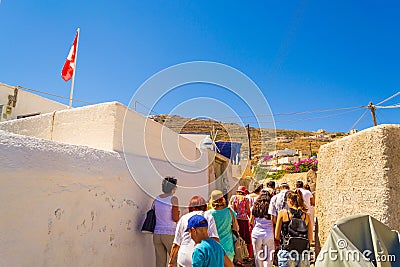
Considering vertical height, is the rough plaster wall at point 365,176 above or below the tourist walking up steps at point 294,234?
above

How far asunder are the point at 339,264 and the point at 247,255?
4346 millimetres

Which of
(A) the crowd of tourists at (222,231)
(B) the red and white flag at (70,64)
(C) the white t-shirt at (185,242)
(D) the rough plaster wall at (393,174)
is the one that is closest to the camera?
(D) the rough plaster wall at (393,174)

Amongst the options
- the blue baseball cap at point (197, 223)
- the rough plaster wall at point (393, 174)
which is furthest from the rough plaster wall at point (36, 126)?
the rough plaster wall at point (393, 174)

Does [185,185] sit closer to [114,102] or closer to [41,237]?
[114,102]

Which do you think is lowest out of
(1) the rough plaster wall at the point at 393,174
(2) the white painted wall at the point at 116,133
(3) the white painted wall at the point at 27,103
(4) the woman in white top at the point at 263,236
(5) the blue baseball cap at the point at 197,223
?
(4) the woman in white top at the point at 263,236

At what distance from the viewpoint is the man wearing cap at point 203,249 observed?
7.72 ft

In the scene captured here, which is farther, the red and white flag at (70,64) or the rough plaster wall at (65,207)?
the red and white flag at (70,64)

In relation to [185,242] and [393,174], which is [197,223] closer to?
[185,242]

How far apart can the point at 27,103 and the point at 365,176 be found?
1043 cm

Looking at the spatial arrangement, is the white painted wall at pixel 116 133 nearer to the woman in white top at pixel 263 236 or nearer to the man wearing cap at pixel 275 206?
the woman in white top at pixel 263 236

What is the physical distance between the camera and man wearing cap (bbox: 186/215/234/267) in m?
2.35

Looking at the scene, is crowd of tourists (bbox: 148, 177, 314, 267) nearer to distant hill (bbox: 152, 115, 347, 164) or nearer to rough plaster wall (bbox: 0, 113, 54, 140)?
rough plaster wall (bbox: 0, 113, 54, 140)

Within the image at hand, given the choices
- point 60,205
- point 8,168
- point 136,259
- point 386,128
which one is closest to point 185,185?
point 136,259

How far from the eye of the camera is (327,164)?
316 cm
